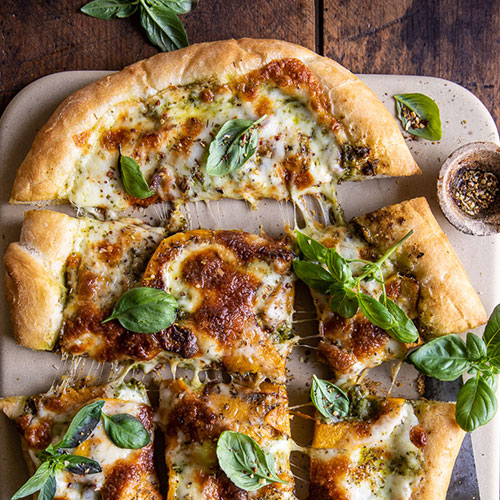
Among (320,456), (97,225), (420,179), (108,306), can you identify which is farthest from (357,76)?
(320,456)

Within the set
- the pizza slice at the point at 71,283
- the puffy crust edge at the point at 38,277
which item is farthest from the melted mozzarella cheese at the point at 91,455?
the puffy crust edge at the point at 38,277

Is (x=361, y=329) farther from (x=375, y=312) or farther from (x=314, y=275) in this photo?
(x=314, y=275)

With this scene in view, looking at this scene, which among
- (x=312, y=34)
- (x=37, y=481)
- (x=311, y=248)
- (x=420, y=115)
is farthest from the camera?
(x=312, y=34)

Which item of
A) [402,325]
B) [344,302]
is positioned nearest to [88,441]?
[344,302]

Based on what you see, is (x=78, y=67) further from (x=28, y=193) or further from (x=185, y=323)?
(x=185, y=323)

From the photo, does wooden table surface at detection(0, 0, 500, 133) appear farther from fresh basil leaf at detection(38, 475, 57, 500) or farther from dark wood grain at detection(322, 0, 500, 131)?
fresh basil leaf at detection(38, 475, 57, 500)
